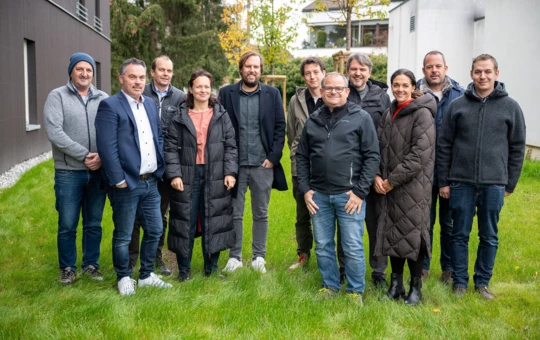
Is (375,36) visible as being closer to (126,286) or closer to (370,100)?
(370,100)

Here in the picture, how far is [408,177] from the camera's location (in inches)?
171

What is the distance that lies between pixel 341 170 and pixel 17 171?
8.54m

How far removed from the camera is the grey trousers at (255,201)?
212 inches

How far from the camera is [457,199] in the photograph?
4.69 metres

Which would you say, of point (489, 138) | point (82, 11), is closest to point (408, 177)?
point (489, 138)

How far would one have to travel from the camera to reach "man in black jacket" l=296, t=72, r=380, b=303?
437cm

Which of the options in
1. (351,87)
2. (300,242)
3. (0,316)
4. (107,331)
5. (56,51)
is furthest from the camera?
(56,51)

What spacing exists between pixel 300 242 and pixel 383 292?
1231mm

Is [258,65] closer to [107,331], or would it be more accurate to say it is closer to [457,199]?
[457,199]

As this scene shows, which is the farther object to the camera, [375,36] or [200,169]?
[375,36]

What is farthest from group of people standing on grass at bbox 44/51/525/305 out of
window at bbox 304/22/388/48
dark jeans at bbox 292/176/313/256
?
window at bbox 304/22/388/48

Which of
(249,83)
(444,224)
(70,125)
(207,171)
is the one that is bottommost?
(444,224)

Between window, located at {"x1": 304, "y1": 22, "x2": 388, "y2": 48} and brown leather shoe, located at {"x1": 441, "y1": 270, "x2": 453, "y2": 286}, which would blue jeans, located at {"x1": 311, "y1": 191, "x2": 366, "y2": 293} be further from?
window, located at {"x1": 304, "y1": 22, "x2": 388, "y2": 48}

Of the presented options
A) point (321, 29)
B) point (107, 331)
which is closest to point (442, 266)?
point (107, 331)
